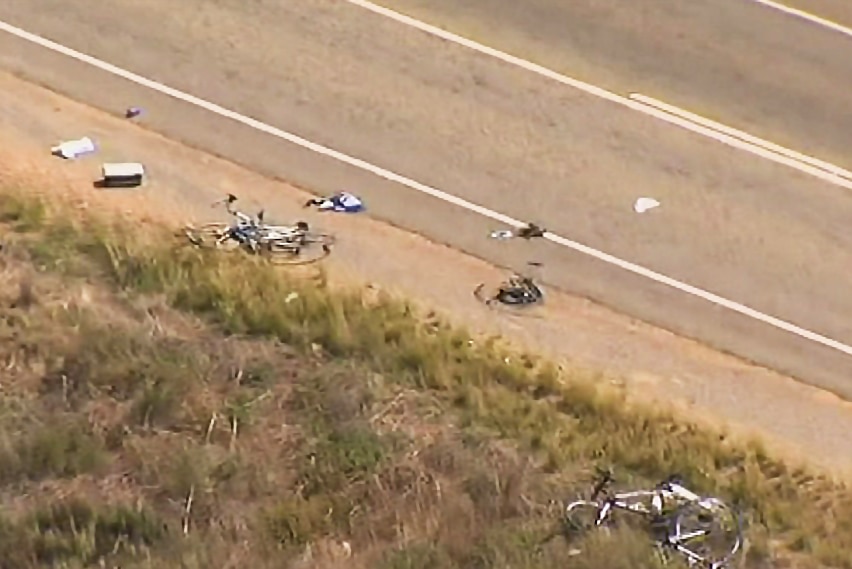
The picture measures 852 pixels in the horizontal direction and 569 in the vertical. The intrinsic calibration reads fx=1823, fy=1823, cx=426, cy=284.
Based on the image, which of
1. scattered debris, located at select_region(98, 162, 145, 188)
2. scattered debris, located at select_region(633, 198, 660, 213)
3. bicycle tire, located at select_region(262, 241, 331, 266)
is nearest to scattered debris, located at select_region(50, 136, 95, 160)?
scattered debris, located at select_region(98, 162, 145, 188)

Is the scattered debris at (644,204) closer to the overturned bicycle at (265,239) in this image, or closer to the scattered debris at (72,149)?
the overturned bicycle at (265,239)

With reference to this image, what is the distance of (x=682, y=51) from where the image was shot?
1662cm

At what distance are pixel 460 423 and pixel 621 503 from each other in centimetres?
137

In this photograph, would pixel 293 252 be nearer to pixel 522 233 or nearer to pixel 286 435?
pixel 522 233

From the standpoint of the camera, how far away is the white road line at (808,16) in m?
17.3

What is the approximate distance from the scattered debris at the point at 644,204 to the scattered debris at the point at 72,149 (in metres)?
4.42

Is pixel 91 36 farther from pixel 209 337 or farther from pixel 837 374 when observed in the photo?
pixel 837 374

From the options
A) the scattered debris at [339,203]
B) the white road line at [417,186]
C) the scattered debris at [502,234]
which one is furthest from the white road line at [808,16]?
the scattered debris at [339,203]

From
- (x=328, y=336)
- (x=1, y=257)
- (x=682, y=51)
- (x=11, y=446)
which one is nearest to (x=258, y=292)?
(x=328, y=336)

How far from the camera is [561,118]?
51.4 ft

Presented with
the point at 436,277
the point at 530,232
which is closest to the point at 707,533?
the point at 436,277

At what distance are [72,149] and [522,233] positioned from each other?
3.69 meters

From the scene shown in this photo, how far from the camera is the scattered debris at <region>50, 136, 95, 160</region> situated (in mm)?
14672

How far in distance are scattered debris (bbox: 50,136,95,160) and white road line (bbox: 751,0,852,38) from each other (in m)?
6.72
